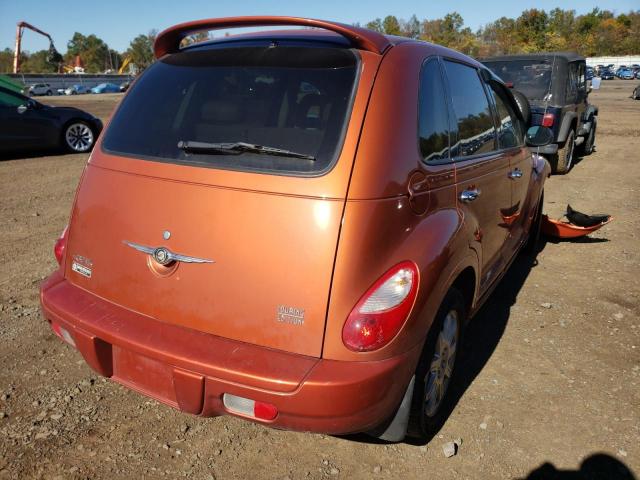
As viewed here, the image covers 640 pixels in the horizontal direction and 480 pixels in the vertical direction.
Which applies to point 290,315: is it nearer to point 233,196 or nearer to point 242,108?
point 233,196

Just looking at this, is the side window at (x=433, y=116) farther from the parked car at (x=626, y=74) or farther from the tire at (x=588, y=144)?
the parked car at (x=626, y=74)

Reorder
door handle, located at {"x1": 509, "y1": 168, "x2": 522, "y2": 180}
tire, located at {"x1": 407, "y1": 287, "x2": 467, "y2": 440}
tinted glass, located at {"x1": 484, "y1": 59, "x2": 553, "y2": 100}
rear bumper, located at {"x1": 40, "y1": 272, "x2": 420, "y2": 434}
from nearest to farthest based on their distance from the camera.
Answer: rear bumper, located at {"x1": 40, "y1": 272, "x2": 420, "y2": 434} < tire, located at {"x1": 407, "y1": 287, "x2": 467, "y2": 440} < door handle, located at {"x1": 509, "y1": 168, "x2": 522, "y2": 180} < tinted glass, located at {"x1": 484, "y1": 59, "x2": 553, "y2": 100}

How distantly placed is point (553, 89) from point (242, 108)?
7.54m

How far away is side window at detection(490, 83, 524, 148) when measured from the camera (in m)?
3.36

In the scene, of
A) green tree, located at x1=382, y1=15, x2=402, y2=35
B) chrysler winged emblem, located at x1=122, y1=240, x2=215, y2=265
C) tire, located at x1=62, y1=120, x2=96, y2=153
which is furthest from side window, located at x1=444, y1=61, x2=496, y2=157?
green tree, located at x1=382, y1=15, x2=402, y2=35

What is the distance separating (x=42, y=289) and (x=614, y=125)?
1856cm

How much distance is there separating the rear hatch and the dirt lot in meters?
0.76

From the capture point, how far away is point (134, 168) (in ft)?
7.27

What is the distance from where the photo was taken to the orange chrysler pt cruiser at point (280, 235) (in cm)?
183

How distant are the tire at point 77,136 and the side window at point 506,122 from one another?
9.23 metres

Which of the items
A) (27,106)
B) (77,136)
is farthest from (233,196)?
(77,136)

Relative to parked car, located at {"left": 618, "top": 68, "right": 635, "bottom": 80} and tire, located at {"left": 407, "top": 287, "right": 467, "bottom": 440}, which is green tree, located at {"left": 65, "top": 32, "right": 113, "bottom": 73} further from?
tire, located at {"left": 407, "top": 287, "right": 467, "bottom": 440}

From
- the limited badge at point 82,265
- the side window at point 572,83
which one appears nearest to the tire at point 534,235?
the limited badge at point 82,265

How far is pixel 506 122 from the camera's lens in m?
3.51
